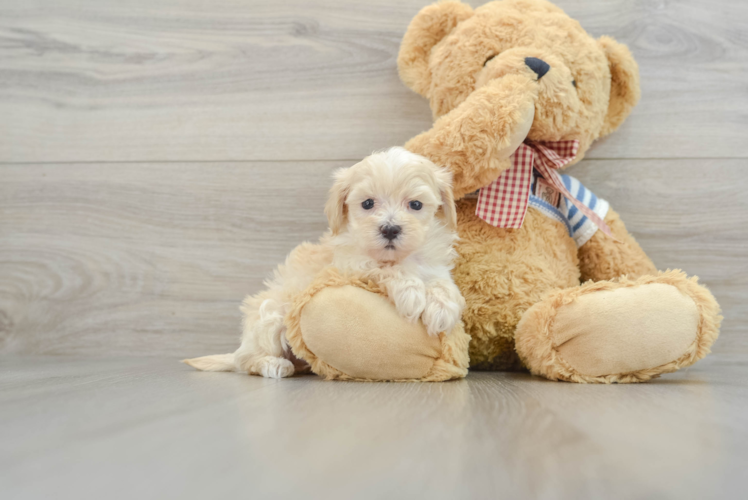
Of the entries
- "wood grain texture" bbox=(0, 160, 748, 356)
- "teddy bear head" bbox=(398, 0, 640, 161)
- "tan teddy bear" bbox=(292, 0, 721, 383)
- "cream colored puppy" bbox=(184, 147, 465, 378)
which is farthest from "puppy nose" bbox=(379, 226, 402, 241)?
"wood grain texture" bbox=(0, 160, 748, 356)

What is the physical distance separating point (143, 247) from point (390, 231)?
2.65 ft

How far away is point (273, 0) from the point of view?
4.24 ft

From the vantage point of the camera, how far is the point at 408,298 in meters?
0.81

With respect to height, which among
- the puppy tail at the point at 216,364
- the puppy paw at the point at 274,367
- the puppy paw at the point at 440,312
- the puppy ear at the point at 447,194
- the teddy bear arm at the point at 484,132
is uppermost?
the teddy bear arm at the point at 484,132

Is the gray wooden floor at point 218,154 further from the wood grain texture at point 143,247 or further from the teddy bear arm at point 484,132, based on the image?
the teddy bear arm at point 484,132

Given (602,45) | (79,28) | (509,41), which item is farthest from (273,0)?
(602,45)

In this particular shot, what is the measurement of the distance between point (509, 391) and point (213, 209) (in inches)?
35.5

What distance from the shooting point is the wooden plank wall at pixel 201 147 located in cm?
121

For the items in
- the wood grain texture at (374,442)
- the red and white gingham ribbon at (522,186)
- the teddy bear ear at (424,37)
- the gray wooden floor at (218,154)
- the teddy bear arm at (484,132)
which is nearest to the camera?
the wood grain texture at (374,442)

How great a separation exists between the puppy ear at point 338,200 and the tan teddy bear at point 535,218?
0.51ft

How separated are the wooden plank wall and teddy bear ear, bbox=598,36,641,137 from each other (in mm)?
103

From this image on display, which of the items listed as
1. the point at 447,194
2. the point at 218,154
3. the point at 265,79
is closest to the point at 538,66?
the point at 447,194

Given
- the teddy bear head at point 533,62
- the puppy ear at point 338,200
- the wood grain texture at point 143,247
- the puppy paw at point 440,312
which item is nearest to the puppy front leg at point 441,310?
the puppy paw at point 440,312

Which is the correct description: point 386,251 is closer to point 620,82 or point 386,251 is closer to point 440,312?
point 440,312
